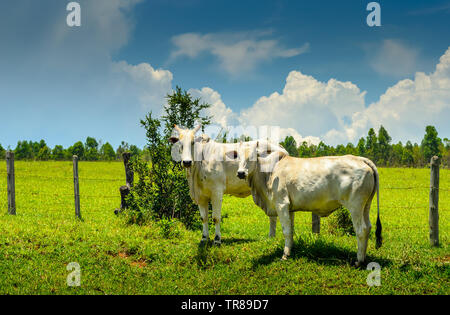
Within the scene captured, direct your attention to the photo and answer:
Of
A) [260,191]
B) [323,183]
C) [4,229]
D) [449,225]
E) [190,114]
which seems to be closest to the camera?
[323,183]

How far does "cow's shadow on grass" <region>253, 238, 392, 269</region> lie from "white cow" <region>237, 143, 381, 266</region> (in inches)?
12.8

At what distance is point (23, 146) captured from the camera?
122 m

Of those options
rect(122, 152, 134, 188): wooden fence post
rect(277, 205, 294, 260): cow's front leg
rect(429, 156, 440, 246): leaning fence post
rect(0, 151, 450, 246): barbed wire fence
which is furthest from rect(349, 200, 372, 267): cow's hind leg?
rect(122, 152, 134, 188): wooden fence post

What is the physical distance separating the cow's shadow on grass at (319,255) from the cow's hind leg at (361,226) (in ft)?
1.14

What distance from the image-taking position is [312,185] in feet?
22.7

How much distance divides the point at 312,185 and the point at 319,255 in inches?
66.8

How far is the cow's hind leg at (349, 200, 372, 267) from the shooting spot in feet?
21.5

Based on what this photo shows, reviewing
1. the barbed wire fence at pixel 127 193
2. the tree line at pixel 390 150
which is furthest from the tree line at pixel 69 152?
the barbed wire fence at pixel 127 193

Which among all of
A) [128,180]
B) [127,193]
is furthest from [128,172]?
[127,193]

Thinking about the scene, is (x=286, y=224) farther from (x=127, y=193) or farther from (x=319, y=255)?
(x=127, y=193)

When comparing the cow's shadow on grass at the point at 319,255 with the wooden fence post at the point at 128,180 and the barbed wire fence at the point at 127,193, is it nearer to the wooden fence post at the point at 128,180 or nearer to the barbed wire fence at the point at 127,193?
the barbed wire fence at the point at 127,193
